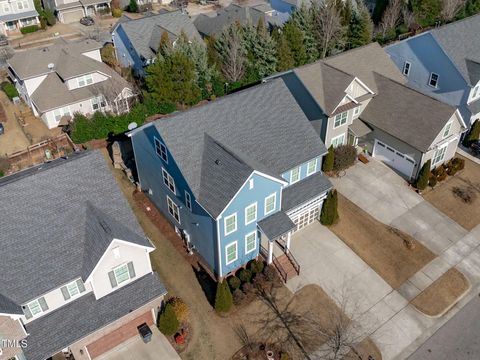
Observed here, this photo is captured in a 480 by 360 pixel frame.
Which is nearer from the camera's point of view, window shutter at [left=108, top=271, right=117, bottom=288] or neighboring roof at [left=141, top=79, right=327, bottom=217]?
window shutter at [left=108, top=271, right=117, bottom=288]

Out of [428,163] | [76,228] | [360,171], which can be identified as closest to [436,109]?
[428,163]

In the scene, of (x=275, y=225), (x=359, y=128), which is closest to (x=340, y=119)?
(x=359, y=128)

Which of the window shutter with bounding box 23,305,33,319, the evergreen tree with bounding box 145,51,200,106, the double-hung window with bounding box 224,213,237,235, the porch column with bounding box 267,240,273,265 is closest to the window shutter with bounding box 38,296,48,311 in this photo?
the window shutter with bounding box 23,305,33,319

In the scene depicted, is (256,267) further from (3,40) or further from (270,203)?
(3,40)

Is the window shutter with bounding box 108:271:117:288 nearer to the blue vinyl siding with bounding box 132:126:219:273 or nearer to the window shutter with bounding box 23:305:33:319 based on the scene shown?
the window shutter with bounding box 23:305:33:319

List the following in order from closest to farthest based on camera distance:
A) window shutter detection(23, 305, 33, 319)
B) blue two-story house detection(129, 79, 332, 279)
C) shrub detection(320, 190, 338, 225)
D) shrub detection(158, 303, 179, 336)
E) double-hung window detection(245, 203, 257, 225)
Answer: window shutter detection(23, 305, 33, 319)
shrub detection(158, 303, 179, 336)
blue two-story house detection(129, 79, 332, 279)
double-hung window detection(245, 203, 257, 225)
shrub detection(320, 190, 338, 225)

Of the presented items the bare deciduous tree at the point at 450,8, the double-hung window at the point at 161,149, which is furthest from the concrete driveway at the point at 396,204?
the bare deciduous tree at the point at 450,8

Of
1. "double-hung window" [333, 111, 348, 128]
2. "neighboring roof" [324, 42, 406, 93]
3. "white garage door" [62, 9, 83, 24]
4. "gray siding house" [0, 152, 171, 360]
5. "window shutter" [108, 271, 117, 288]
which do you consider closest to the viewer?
"gray siding house" [0, 152, 171, 360]

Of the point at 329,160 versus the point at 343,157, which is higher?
the point at 343,157
